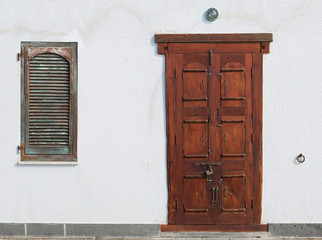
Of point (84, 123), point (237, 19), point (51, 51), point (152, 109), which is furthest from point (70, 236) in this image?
point (237, 19)

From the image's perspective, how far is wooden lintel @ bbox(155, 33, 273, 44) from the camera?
611 centimetres

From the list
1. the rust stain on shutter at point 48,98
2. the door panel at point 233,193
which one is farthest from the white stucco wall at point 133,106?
the door panel at point 233,193

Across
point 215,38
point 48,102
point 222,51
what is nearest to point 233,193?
point 222,51

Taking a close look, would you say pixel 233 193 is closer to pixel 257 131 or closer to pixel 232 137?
pixel 232 137

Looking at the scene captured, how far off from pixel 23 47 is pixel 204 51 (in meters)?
2.62

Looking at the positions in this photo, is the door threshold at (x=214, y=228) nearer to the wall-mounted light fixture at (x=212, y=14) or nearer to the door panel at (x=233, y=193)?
the door panel at (x=233, y=193)

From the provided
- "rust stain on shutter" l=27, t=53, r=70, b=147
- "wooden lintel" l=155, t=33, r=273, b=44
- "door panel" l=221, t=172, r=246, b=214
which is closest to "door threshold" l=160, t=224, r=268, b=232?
"door panel" l=221, t=172, r=246, b=214

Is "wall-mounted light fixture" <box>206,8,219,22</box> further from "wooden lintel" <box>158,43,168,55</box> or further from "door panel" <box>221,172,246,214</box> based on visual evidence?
"door panel" <box>221,172,246,214</box>

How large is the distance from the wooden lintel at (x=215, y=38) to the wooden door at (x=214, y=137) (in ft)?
0.66

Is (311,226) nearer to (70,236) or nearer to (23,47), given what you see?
(70,236)

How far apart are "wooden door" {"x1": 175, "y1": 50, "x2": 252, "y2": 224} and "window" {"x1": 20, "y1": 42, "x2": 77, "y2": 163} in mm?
1571

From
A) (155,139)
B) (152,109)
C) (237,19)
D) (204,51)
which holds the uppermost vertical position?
(237,19)

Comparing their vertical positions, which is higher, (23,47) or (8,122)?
(23,47)

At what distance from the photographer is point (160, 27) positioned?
20.3 feet
